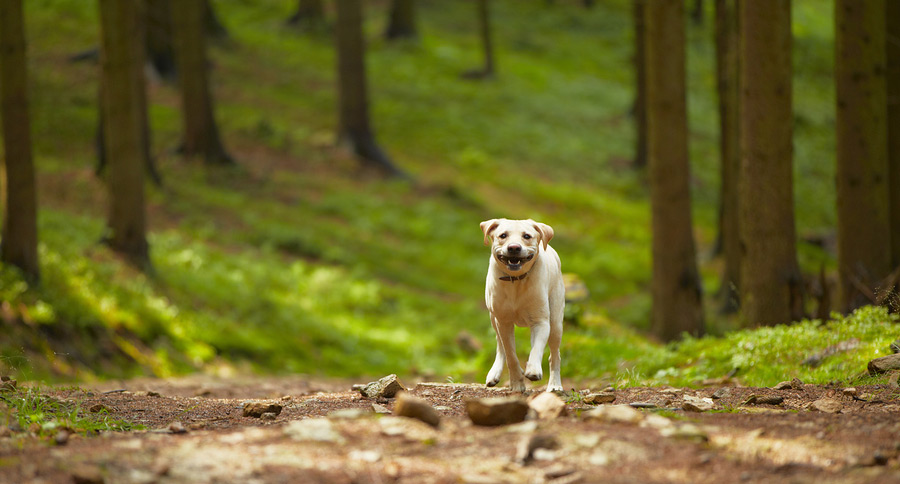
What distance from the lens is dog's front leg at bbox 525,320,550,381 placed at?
6.14 metres

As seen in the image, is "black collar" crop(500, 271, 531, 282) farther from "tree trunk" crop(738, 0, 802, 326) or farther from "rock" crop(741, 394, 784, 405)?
"tree trunk" crop(738, 0, 802, 326)

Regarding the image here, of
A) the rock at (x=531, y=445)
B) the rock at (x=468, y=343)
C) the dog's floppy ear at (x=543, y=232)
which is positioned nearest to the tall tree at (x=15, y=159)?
the rock at (x=468, y=343)

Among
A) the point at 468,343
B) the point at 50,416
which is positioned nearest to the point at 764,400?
the point at 50,416

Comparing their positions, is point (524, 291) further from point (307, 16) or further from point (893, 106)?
point (307, 16)

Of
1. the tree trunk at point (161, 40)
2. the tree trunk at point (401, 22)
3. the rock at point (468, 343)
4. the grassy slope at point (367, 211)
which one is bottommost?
the rock at point (468, 343)

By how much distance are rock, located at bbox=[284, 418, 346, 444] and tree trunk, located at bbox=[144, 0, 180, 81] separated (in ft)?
81.2

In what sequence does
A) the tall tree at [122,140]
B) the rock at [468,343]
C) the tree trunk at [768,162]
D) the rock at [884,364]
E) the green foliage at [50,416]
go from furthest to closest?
the tall tree at [122,140] < the rock at [468,343] < the tree trunk at [768,162] < the rock at [884,364] < the green foliage at [50,416]

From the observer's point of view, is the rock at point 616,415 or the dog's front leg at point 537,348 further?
the dog's front leg at point 537,348

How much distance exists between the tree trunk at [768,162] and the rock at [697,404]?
4354 mm

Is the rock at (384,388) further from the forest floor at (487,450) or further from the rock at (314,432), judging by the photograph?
the rock at (314,432)

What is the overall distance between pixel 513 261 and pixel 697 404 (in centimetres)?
176

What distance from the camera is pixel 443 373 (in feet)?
44.3

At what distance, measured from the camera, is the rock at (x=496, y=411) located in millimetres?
5316

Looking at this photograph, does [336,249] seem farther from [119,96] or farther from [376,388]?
[376,388]
